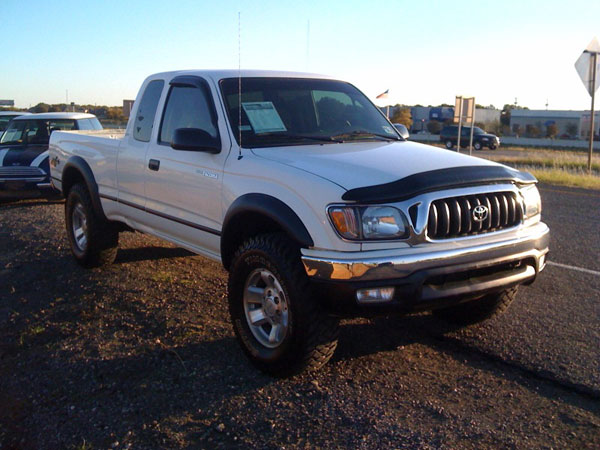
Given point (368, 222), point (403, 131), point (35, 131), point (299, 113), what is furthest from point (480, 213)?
point (35, 131)

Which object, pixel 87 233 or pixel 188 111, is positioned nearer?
pixel 188 111

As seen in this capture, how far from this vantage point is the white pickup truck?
357 cm

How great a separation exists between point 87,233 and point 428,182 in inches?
160

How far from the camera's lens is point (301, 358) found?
379 centimetres

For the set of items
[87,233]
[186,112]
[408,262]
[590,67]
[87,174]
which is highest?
[590,67]

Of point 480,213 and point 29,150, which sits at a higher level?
point 480,213

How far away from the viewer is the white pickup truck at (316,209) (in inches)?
141

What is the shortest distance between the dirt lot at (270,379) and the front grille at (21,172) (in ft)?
19.4

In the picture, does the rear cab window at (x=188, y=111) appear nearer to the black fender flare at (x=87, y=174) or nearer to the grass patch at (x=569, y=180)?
the black fender flare at (x=87, y=174)

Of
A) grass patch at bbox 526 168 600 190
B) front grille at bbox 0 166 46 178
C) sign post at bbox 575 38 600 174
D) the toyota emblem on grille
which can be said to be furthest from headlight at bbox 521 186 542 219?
sign post at bbox 575 38 600 174

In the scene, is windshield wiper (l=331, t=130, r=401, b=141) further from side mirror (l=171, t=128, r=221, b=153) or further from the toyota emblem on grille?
the toyota emblem on grille

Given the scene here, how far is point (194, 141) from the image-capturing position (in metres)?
4.54

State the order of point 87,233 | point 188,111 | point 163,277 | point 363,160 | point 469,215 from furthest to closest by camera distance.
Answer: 1. point 87,233
2. point 163,277
3. point 188,111
4. point 363,160
5. point 469,215

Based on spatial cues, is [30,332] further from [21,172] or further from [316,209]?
[21,172]
